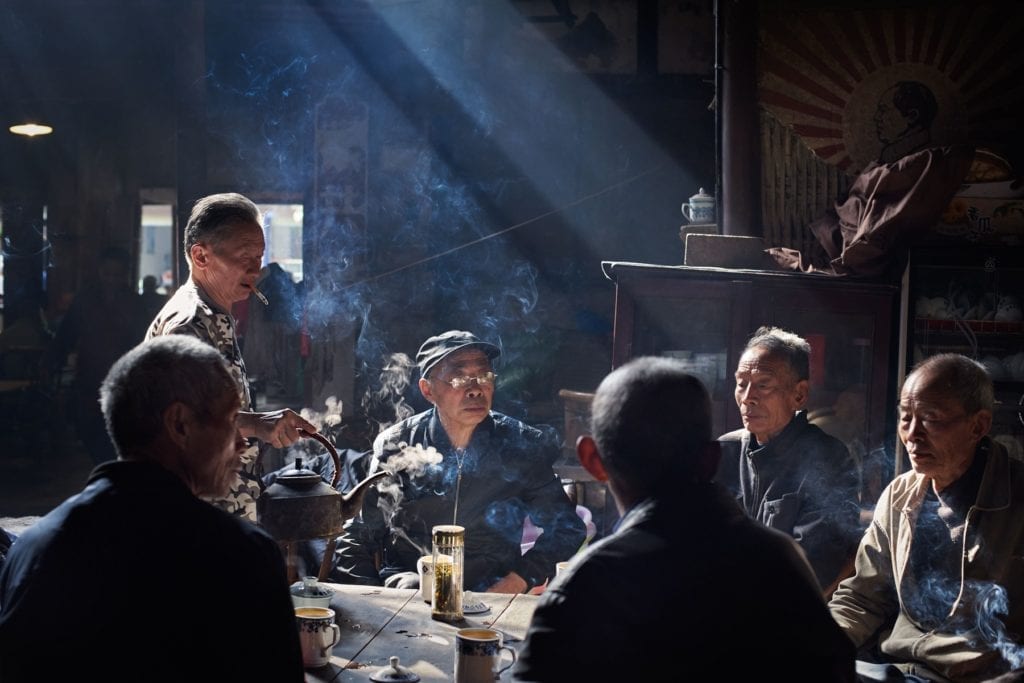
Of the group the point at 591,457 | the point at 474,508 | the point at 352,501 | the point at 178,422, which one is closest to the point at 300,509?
the point at 352,501

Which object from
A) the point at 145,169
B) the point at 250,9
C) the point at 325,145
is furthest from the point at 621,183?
the point at 145,169

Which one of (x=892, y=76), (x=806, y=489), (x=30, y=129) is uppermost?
(x=30, y=129)

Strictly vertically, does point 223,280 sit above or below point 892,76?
below

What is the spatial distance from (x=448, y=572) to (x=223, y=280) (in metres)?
1.40

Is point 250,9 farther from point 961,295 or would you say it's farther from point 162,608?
point 162,608

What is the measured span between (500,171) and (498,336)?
1506 millimetres

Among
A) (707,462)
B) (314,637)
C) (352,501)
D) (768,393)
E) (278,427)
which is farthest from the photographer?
(768,393)

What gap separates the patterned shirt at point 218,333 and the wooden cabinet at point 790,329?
229cm

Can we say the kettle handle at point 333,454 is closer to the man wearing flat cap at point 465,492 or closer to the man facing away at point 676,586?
the man wearing flat cap at point 465,492

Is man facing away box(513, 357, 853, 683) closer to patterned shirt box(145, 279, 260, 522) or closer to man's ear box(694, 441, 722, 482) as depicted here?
man's ear box(694, 441, 722, 482)

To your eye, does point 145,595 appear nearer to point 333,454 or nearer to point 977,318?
point 333,454

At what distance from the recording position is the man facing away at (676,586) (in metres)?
1.84

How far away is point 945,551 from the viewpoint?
10.4 feet

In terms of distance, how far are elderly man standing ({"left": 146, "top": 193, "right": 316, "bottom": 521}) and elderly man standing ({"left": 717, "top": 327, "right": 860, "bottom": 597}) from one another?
1.82 m
